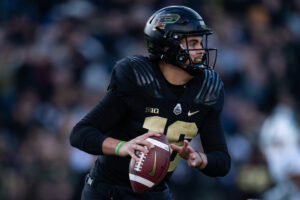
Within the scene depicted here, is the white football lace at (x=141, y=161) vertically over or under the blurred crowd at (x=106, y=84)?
over

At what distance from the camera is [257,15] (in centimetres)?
987

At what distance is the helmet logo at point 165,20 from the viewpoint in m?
4.00

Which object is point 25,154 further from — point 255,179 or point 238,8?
point 238,8

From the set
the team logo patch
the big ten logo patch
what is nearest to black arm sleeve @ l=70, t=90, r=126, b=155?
the big ten logo patch

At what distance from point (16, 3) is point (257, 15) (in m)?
3.69

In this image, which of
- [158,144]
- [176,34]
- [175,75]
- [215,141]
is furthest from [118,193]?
[176,34]

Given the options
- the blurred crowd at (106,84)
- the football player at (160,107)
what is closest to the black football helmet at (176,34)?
the football player at (160,107)

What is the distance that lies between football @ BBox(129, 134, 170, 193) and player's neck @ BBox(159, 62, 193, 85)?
1.60 feet

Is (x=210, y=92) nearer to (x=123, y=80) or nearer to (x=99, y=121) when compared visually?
(x=123, y=80)

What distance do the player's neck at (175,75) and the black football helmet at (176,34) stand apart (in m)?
0.05

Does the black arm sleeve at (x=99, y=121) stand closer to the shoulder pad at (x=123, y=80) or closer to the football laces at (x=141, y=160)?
the shoulder pad at (x=123, y=80)

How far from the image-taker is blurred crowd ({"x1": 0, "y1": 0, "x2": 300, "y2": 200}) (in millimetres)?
7730

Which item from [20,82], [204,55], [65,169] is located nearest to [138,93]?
[204,55]

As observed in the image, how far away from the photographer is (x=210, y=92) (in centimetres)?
403
